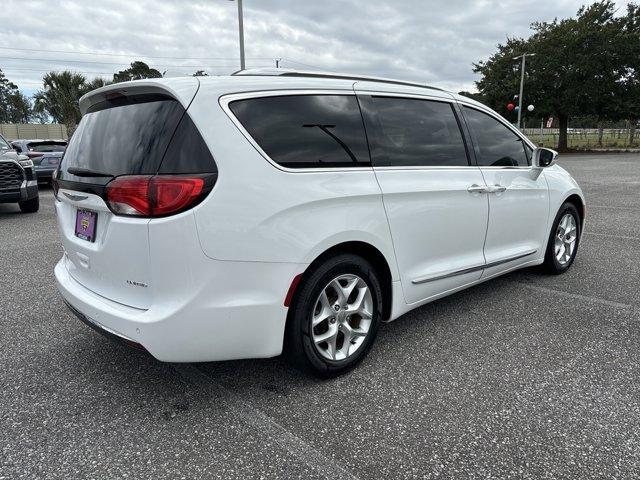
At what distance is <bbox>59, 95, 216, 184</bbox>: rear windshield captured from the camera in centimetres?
230

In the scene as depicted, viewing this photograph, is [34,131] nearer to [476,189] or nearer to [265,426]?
[476,189]

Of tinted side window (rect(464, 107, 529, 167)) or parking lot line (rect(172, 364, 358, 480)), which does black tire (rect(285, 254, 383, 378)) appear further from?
tinted side window (rect(464, 107, 529, 167))

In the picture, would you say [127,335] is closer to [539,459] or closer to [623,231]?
[539,459]

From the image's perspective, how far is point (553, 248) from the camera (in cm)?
470

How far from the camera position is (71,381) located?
2867mm

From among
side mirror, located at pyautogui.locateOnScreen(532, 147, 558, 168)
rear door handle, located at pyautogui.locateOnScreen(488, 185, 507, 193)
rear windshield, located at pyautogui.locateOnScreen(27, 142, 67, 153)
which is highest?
rear windshield, located at pyautogui.locateOnScreen(27, 142, 67, 153)

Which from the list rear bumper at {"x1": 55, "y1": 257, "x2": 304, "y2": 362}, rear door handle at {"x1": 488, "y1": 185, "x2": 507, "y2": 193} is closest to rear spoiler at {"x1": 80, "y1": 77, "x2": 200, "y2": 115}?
rear bumper at {"x1": 55, "y1": 257, "x2": 304, "y2": 362}

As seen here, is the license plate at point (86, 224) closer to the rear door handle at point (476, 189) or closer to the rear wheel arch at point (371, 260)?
the rear wheel arch at point (371, 260)

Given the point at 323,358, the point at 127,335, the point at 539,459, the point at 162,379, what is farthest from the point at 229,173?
the point at 539,459

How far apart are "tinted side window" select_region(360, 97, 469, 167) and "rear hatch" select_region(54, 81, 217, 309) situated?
1162mm

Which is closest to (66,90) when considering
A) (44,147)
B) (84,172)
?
(44,147)

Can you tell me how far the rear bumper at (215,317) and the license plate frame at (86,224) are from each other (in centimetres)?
34

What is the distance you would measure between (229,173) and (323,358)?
1.17 meters

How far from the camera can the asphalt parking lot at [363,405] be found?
215 centimetres
